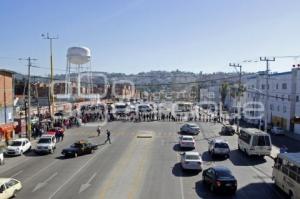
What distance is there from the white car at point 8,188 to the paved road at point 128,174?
22.5 inches

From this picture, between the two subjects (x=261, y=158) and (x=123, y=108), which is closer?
(x=261, y=158)

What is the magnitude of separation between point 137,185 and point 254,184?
7.73 meters

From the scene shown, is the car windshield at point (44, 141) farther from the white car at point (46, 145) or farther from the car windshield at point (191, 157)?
the car windshield at point (191, 157)

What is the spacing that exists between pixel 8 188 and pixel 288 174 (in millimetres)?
15886

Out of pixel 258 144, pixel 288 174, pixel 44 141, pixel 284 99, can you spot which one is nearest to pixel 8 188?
pixel 288 174

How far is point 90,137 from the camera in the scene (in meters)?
52.9

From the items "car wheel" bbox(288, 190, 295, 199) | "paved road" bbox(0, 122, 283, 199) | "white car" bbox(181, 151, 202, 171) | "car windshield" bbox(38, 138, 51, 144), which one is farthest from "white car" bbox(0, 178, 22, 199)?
"car windshield" bbox(38, 138, 51, 144)

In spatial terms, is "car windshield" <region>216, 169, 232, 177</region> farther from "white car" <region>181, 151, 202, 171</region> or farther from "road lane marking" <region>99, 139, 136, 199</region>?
"road lane marking" <region>99, 139, 136, 199</region>

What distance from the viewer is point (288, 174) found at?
24.5 m

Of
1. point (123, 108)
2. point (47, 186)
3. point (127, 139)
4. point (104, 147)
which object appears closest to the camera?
point (47, 186)

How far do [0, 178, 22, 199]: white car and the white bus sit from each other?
15.6 m

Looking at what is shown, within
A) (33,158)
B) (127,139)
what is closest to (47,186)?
(33,158)

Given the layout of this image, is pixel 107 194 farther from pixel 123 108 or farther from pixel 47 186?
pixel 123 108

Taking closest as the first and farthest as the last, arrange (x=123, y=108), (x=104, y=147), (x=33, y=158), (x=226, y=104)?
(x=33, y=158), (x=104, y=147), (x=123, y=108), (x=226, y=104)
